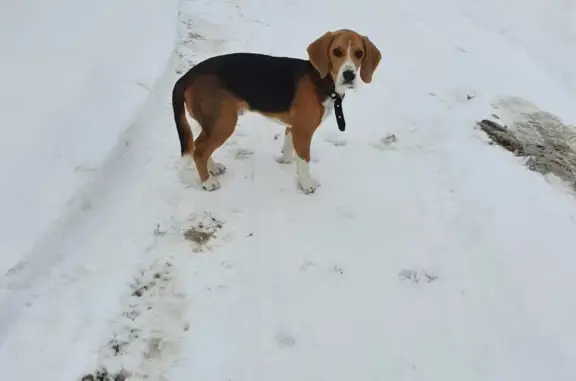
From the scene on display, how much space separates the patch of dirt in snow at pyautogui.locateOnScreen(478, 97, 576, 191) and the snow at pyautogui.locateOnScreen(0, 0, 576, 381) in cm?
17

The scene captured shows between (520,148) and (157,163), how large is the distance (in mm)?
3517

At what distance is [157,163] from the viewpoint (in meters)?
5.02

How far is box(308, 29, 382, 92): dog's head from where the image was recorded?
425 cm

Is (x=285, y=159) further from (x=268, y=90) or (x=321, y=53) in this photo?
(x=321, y=53)

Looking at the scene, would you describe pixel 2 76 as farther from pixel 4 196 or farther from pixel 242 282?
pixel 242 282

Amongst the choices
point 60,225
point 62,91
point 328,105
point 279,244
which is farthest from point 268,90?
point 62,91

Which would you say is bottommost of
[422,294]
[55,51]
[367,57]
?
[55,51]

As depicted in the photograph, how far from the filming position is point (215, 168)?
496cm

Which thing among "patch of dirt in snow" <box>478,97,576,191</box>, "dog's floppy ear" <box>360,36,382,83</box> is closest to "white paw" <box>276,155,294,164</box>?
"dog's floppy ear" <box>360,36,382,83</box>

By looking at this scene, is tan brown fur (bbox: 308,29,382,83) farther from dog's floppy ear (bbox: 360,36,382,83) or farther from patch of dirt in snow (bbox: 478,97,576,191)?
patch of dirt in snow (bbox: 478,97,576,191)

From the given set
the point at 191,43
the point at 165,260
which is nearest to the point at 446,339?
the point at 165,260

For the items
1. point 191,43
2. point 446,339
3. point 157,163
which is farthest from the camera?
point 191,43

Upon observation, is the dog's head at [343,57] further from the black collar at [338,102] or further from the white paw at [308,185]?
Answer: the white paw at [308,185]

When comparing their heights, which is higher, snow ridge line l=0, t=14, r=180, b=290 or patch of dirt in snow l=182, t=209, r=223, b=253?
patch of dirt in snow l=182, t=209, r=223, b=253
